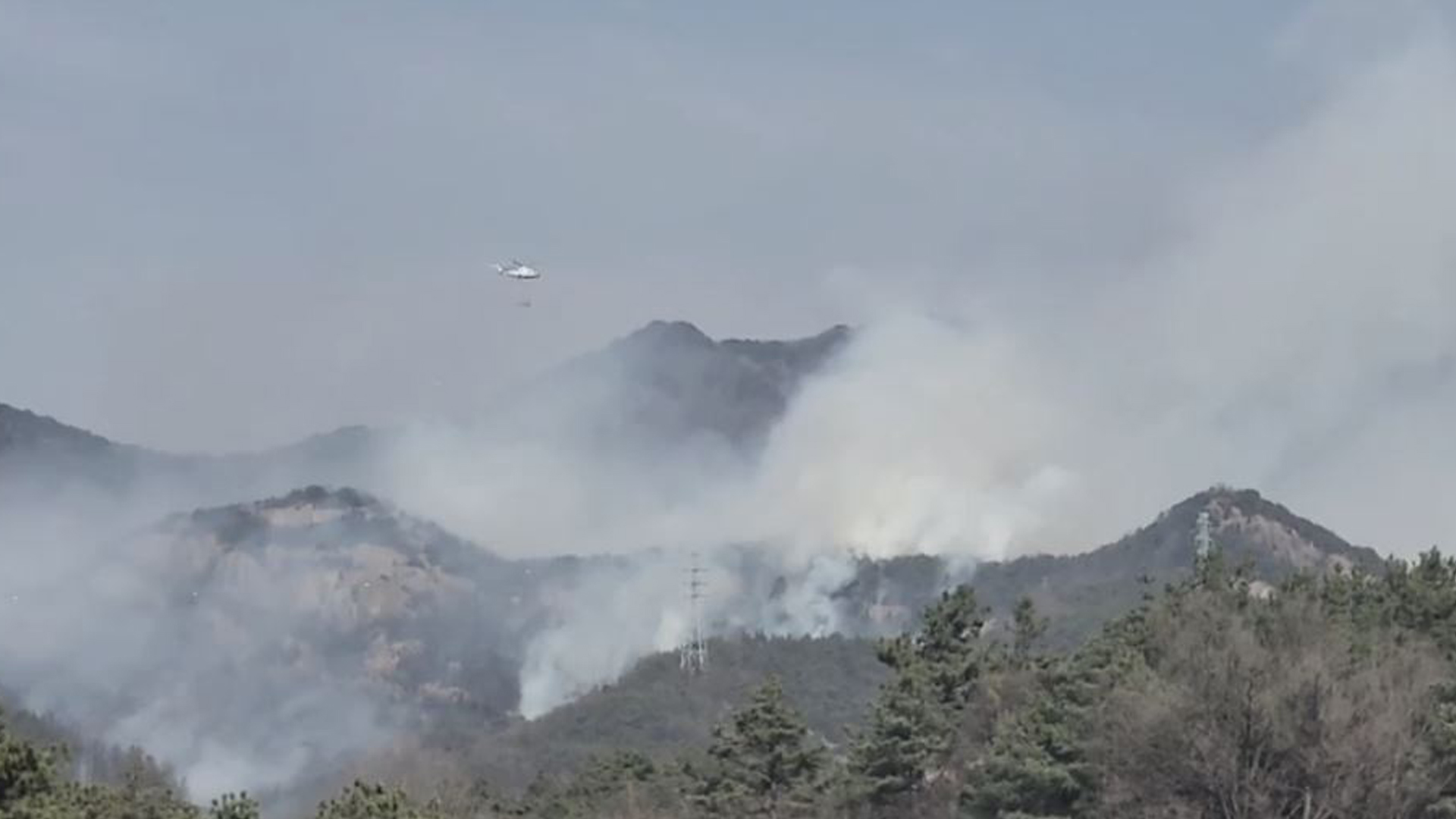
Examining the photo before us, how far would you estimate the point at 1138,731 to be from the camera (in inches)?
2030

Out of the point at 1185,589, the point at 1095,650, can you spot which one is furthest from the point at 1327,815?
the point at 1185,589

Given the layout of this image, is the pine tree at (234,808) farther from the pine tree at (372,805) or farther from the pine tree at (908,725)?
the pine tree at (908,725)

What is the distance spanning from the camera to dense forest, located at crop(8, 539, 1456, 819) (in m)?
50.7

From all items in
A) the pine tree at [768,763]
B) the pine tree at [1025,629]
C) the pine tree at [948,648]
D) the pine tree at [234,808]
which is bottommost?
the pine tree at [234,808]

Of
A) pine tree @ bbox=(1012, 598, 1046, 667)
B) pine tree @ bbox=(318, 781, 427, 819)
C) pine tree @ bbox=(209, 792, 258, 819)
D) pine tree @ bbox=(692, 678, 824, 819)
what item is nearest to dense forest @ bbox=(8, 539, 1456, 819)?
pine tree @ bbox=(692, 678, 824, 819)

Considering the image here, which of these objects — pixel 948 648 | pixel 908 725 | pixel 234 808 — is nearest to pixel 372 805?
pixel 234 808

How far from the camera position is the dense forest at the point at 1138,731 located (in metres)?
50.7

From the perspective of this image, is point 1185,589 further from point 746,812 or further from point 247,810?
point 247,810

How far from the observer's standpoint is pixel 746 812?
207 feet

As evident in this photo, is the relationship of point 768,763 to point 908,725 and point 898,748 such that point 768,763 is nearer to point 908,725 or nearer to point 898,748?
point 898,748

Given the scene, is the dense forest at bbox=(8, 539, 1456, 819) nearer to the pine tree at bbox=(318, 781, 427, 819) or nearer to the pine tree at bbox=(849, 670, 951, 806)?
the pine tree at bbox=(849, 670, 951, 806)

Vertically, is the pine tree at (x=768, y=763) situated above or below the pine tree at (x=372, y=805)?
above

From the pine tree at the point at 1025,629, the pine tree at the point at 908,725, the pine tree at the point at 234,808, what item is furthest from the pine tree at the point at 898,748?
the pine tree at the point at 234,808

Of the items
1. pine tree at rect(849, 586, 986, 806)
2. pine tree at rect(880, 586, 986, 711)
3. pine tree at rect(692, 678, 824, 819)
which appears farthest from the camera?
pine tree at rect(880, 586, 986, 711)
